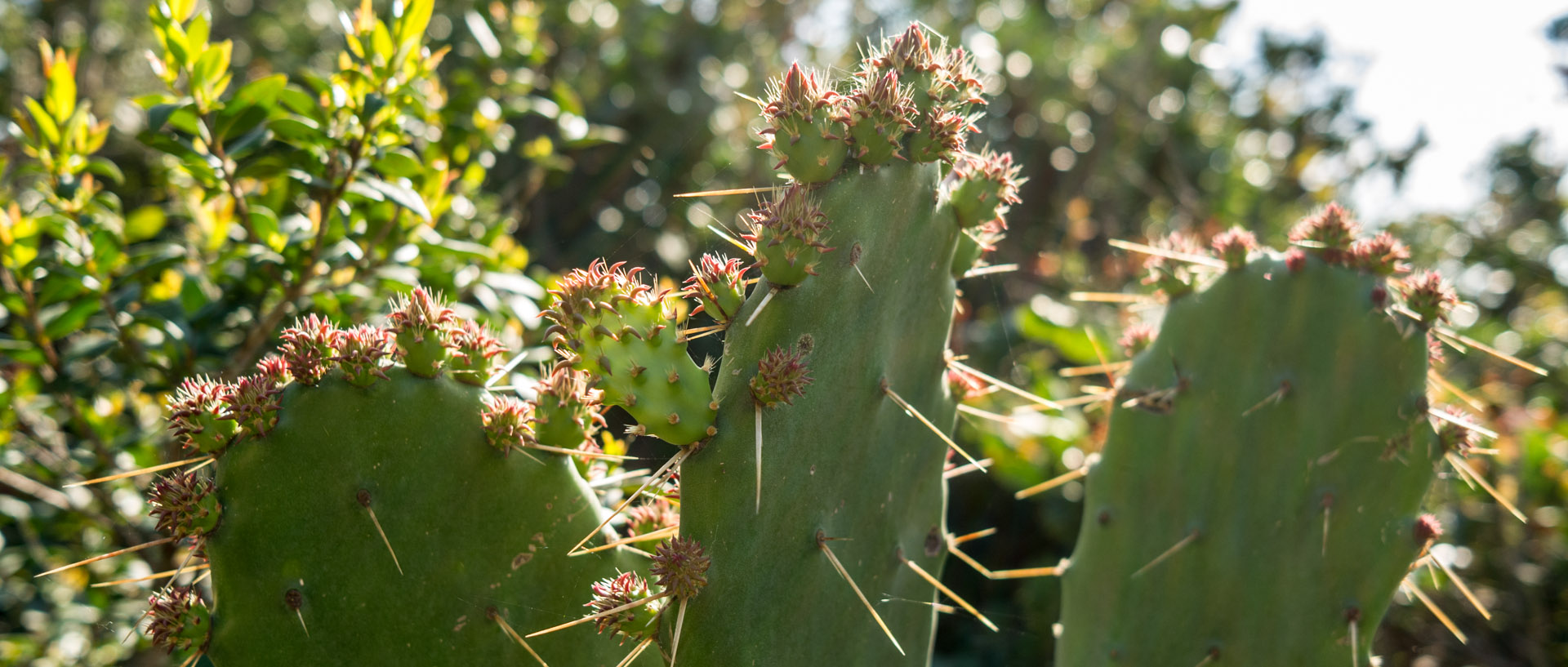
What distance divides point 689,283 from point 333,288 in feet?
2.75

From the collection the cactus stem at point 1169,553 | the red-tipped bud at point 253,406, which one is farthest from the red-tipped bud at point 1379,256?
the red-tipped bud at point 253,406

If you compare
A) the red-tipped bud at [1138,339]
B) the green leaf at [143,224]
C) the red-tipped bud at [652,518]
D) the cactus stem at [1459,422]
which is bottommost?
the cactus stem at [1459,422]

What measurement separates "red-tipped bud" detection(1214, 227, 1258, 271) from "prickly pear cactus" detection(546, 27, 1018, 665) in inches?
21.1

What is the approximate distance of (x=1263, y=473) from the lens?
1324mm

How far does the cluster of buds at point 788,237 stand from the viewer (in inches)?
33.5

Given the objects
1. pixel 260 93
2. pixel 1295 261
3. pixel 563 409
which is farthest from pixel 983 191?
pixel 260 93

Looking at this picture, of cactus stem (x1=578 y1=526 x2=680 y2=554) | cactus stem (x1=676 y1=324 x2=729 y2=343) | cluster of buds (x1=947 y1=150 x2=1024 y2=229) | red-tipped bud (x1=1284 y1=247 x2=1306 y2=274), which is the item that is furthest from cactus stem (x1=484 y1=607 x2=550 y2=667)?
red-tipped bud (x1=1284 y1=247 x2=1306 y2=274)

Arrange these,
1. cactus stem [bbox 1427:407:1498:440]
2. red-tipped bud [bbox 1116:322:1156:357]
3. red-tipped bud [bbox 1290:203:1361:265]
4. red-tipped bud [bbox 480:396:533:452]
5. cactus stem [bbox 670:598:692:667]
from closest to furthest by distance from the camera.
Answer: cactus stem [bbox 670:598:692:667] → red-tipped bud [bbox 480:396:533:452] → cactus stem [bbox 1427:407:1498:440] → red-tipped bud [bbox 1290:203:1361:265] → red-tipped bud [bbox 1116:322:1156:357]

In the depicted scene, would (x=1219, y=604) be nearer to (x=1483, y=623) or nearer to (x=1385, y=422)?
(x=1385, y=422)

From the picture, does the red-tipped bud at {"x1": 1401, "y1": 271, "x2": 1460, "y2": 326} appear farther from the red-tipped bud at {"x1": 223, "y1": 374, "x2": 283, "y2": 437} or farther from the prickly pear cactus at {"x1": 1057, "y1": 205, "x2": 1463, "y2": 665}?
the red-tipped bud at {"x1": 223, "y1": 374, "x2": 283, "y2": 437}

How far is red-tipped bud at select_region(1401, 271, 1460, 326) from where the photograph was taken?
124cm

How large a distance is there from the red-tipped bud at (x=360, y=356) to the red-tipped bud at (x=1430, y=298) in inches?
53.8

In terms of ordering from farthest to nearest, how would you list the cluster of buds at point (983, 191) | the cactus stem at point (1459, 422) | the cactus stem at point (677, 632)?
1. the cactus stem at point (1459, 422)
2. the cluster of buds at point (983, 191)
3. the cactus stem at point (677, 632)

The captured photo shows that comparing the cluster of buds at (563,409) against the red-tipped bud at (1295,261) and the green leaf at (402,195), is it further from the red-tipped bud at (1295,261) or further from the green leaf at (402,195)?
the red-tipped bud at (1295,261)
